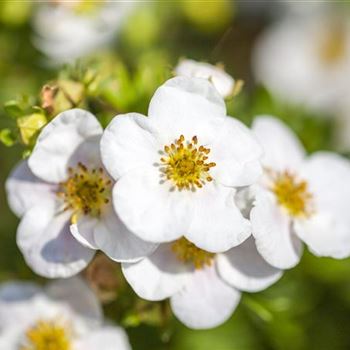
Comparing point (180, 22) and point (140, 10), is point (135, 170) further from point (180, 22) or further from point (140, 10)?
point (180, 22)

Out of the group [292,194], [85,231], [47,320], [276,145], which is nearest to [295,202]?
[292,194]

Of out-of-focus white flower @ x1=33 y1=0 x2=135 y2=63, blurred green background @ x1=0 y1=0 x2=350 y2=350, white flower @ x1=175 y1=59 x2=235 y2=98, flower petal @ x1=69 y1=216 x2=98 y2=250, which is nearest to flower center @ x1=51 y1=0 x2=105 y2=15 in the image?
out-of-focus white flower @ x1=33 y1=0 x2=135 y2=63

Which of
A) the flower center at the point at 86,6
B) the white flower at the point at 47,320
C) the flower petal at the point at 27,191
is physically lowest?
the white flower at the point at 47,320

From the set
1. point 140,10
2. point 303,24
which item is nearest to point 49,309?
point 140,10

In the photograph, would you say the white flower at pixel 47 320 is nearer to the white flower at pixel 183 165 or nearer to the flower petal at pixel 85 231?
the flower petal at pixel 85 231

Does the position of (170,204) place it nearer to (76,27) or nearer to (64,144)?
(64,144)

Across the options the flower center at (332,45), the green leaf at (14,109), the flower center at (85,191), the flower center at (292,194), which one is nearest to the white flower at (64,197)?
the flower center at (85,191)

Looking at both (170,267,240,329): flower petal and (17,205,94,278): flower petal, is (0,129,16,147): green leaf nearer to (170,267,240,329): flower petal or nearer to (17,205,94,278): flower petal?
(17,205,94,278): flower petal
